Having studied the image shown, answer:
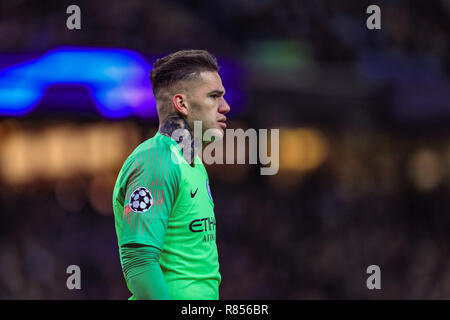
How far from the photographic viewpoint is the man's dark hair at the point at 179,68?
3289 millimetres

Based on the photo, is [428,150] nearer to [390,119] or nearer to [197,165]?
[390,119]

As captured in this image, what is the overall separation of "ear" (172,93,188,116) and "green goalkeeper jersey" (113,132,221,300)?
14 centimetres

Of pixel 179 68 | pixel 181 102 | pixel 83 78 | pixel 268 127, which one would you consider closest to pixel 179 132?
pixel 181 102

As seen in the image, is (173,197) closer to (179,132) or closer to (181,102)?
(179,132)

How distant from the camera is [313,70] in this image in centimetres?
1184

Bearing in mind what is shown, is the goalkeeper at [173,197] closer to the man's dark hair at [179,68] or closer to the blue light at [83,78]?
the man's dark hair at [179,68]

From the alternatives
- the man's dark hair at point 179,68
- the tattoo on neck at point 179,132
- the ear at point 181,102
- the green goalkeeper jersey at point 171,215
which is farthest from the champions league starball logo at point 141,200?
the man's dark hair at point 179,68

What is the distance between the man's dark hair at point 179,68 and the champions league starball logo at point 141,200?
584mm

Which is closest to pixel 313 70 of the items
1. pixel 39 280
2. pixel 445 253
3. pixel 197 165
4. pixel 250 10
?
pixel 250 10

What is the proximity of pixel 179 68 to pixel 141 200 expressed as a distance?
692 mm

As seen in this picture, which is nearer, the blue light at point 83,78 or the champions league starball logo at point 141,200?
the champions league starball logo at point 141,200

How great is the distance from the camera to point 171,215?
310 centimetres

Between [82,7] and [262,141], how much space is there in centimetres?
346

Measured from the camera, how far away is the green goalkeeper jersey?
295 centimetres
